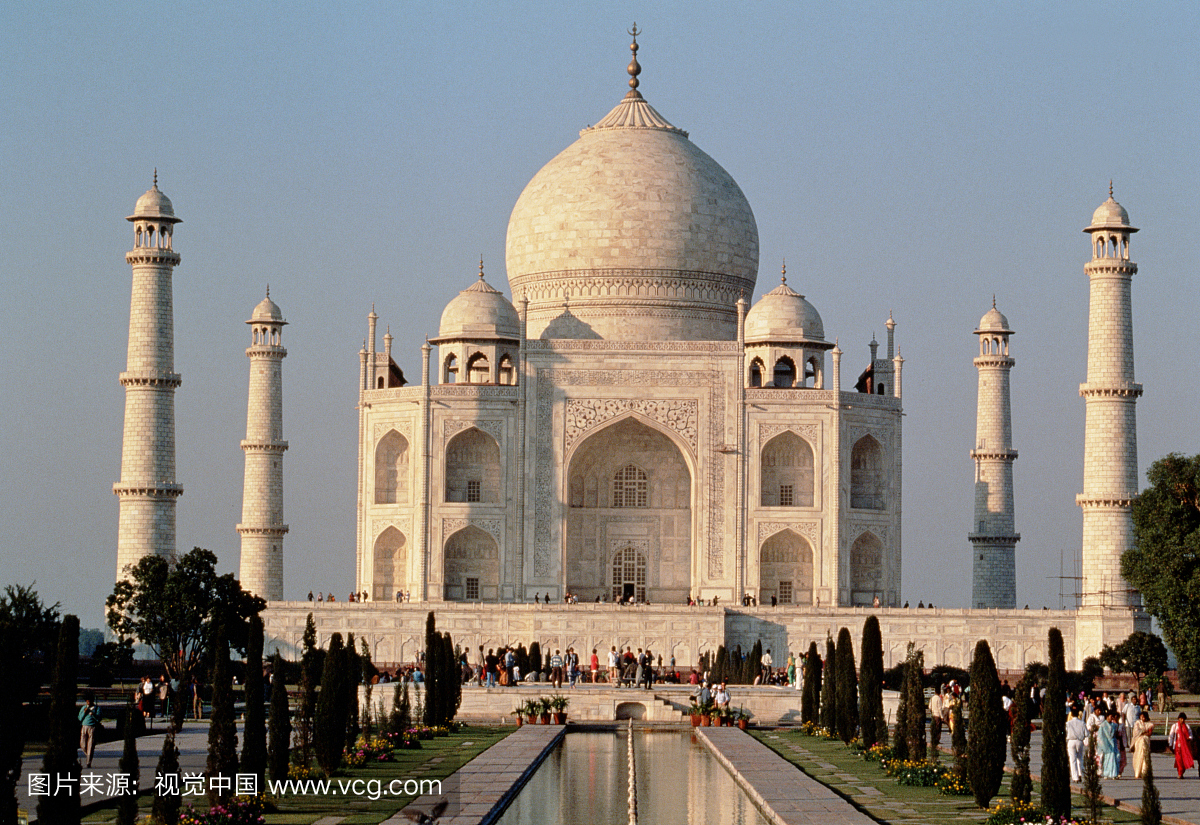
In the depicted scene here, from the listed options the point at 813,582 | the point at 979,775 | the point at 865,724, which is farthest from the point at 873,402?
the point at 979,775

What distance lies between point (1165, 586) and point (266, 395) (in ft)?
58.7

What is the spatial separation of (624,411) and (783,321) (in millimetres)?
3776

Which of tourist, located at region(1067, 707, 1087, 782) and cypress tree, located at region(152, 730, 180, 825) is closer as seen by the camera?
cypress tree, located at region(152, 730, 180, 825)

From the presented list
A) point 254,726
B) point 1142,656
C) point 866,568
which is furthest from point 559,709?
point 866,568

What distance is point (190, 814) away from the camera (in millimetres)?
12406

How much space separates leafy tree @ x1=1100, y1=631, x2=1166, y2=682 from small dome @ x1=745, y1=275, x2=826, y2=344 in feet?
29.5

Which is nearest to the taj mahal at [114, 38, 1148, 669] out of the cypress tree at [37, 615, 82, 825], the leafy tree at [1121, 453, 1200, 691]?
the leafy tree at [1121, 453, 1200, 691]

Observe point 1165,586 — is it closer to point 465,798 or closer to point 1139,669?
point 1139,669

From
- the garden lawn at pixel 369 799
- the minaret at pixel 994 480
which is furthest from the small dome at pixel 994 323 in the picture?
the garden lawn at pixel 369 799

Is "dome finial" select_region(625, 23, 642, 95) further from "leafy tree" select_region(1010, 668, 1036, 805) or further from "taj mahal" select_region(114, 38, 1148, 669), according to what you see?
"leafy tree" select_region(1010, 668, 1036, 805)

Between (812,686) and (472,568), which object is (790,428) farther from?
(812,686)

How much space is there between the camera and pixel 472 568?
35781mm

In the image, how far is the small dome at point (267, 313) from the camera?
3850 cm

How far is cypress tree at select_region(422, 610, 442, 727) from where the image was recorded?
874 inches
